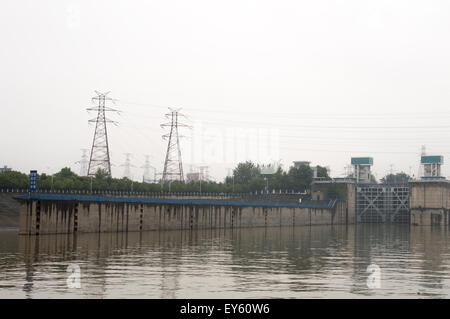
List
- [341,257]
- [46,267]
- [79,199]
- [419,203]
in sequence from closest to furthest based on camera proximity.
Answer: [46,267] < [341,257] < [79,199] < [419,203]

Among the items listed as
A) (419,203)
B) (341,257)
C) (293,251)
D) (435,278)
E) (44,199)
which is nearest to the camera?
(435,278)

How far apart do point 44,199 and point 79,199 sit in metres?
7.04

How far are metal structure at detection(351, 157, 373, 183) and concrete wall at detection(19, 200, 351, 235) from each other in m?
39.6

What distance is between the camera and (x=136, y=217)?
100812mm

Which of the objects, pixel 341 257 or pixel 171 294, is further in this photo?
pixel 341 257

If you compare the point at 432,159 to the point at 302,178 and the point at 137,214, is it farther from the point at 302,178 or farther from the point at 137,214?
the point at 137,214

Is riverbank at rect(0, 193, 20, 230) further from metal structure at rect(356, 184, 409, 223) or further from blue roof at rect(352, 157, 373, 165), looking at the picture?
blue roof at rect(352, 157, 373, 165)

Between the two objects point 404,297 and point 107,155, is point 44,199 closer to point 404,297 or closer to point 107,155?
point 107,155

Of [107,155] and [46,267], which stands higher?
[107,155]

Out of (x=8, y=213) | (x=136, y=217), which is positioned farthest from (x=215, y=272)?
(x=8, y=213)

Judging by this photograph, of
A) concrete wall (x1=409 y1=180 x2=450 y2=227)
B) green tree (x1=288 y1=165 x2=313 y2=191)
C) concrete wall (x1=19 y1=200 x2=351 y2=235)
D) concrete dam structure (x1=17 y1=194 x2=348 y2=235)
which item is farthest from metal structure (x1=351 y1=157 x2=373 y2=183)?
concrete wall (x1=19 y1=200 x2=351 y2=235)

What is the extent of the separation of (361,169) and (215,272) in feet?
492
